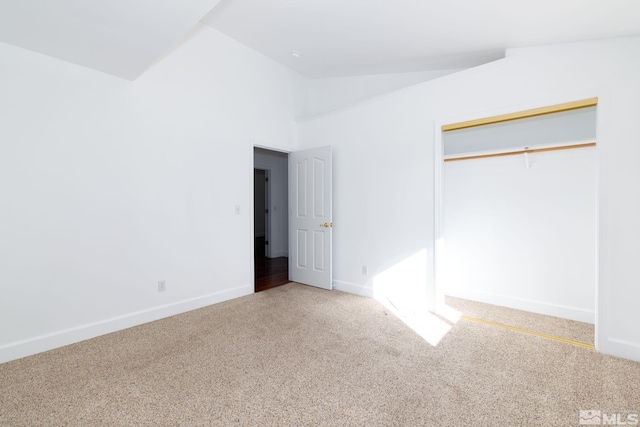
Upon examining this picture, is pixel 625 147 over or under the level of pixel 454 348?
over

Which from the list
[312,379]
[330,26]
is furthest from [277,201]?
[312,379]

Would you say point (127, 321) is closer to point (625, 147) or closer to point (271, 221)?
point (271, 221)

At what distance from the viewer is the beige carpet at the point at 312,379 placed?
64.4 inches

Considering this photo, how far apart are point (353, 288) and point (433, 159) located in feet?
6.68

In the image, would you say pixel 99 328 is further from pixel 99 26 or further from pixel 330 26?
pixel 330 26

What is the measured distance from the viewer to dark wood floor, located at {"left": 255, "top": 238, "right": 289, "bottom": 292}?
14.5 ft

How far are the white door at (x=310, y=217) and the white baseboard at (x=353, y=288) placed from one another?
0.44 feet

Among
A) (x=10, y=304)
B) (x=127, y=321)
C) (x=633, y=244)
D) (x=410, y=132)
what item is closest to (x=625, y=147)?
(x=633, y=244)

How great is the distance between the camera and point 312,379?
1.97m

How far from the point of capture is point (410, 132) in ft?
11.2

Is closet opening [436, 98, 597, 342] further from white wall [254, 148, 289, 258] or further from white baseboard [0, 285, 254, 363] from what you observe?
white wall [254, 148, 289, 258]

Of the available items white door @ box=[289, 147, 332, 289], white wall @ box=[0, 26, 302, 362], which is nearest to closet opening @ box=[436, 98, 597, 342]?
white door @ box=[289, 147, 332, 289]

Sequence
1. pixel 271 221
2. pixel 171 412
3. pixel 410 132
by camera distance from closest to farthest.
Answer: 1. pixel 171 412
2. pixel 410 132
3. pixel 271 221

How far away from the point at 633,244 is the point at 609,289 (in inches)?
15.7
